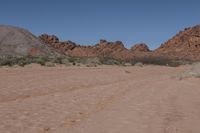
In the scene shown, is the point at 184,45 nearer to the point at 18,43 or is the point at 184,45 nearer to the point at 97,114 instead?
the point at 18,43

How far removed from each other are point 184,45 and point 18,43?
59.7m

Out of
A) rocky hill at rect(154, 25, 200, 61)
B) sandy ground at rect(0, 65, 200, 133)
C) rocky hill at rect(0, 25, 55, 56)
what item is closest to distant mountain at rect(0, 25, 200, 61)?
rocky hill at rect(154, 25, 200, 61)

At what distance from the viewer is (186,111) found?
9609 millimetres

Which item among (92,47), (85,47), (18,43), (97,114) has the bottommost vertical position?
(97,114)

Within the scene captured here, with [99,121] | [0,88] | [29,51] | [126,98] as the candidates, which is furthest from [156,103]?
[29,51]

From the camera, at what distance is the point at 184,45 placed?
108 m

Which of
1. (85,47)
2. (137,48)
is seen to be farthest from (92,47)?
(137,48)

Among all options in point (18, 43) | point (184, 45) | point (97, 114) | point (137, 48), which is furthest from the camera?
point (137, 48)

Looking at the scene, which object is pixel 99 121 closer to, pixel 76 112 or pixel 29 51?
pixel 76 112

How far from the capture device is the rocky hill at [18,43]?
192ft

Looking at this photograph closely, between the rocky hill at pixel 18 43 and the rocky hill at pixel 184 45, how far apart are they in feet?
142

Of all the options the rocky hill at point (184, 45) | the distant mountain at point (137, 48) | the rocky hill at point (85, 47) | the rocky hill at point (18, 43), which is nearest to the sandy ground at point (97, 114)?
the rocky hill at point (18, 43)

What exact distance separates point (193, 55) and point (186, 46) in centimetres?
923

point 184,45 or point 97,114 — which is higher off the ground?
point 184,45
